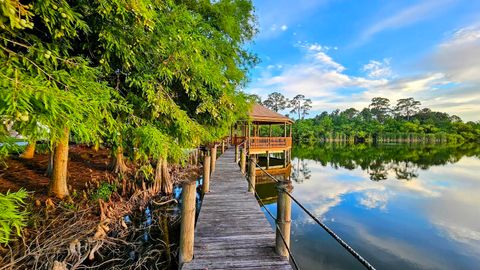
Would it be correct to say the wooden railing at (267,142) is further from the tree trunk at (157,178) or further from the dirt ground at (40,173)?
the dirt ground at (40,173)

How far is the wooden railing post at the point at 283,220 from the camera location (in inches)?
123

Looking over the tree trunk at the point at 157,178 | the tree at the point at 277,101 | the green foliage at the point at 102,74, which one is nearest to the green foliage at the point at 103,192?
the tree trunk at the point at 157,178

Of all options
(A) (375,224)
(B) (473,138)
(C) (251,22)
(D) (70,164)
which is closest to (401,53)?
(C) (251,22)

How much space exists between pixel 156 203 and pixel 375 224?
8.31 meters

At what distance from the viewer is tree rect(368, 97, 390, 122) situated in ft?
267

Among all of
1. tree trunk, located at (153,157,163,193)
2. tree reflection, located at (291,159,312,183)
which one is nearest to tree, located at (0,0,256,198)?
tree trunk, located at (153,157,163,193)

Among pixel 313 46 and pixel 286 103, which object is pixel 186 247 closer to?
pixel 313 46

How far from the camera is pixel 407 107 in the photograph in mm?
78438

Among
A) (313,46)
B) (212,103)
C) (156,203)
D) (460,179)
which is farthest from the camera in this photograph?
(313,46)

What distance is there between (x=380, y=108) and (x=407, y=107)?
26.7 feet

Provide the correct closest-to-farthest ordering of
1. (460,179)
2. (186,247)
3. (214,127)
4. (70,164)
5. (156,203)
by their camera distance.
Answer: (186,247) < (214,127) < (156,203) < (70,164) < (460,179)

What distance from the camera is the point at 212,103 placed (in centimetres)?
526

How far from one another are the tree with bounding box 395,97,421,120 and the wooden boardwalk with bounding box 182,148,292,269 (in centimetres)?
9360

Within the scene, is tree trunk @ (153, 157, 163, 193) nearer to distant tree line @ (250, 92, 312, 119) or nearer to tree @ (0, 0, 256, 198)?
tree @ (0, 0, 256, 198)
